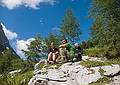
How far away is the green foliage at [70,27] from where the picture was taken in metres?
66.6

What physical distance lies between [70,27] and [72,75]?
46.3m

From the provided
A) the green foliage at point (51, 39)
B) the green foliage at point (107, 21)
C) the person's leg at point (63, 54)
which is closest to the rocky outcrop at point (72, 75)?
the person's leg at point (63, 54)

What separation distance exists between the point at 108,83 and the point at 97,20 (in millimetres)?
28501

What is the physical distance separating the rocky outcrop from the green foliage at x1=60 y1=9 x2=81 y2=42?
147ft

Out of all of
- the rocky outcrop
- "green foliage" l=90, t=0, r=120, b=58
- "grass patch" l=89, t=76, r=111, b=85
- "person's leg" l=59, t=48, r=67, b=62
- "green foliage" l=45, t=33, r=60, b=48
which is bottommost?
"grass patch" l=89, t=76, r=111, b=85

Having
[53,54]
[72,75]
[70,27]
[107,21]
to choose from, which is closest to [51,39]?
[70,27]

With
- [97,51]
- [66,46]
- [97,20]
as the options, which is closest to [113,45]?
[97,51]

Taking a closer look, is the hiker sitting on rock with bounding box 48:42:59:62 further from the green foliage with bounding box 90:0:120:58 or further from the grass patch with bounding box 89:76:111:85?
the green foliage with bounding box 90:0:120:58

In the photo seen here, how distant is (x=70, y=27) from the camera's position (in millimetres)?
66938

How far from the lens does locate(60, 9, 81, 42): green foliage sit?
2623 inches

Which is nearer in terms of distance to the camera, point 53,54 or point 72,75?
point 72,75

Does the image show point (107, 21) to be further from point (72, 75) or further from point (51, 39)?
point (72, 75)

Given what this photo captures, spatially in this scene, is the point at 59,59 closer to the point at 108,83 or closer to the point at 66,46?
the point at 66,46

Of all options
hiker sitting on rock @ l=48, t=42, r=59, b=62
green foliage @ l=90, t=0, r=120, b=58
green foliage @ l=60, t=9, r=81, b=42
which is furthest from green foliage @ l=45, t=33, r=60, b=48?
hiker sitting on rock @ l=48, t=42, r=59, b=62
